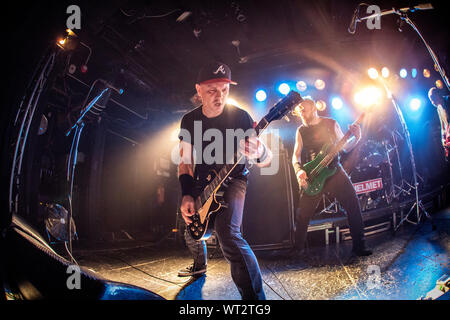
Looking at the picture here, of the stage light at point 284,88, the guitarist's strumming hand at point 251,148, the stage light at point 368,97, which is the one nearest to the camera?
the guitarist's strumming hand at point 251,148

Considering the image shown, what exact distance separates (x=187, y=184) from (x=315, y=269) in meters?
1.89

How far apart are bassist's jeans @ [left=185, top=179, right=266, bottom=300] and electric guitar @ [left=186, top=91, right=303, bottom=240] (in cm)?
8

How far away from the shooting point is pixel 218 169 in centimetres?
216

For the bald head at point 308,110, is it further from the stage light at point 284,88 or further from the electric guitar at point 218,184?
the stage light at point 284,88

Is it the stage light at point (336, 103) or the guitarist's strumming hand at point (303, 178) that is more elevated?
the stage light at point (336, 103)

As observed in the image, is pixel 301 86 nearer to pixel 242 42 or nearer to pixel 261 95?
pixel 261 95

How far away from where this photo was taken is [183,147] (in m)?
2.52

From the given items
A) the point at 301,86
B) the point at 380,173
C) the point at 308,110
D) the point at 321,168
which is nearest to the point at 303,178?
the point at 321,168

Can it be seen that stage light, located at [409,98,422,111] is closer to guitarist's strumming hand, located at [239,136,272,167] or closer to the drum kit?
the drum kit

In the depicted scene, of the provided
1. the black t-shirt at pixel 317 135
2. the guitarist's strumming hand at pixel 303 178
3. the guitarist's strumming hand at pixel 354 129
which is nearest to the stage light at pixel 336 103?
the black t-shirt at pixel 317 135

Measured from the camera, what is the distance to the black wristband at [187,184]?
2205 mm

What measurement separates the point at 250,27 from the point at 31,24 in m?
4.59
